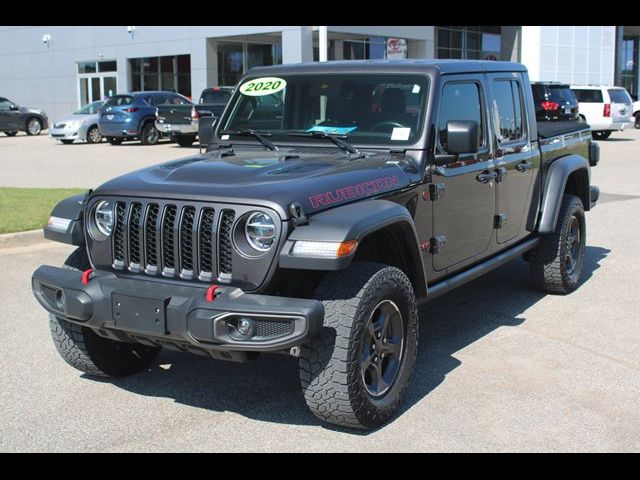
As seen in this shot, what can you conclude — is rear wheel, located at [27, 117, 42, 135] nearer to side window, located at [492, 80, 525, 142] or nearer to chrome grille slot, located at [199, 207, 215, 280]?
side window, located at [492, 80, 525, 142]

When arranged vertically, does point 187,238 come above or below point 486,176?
below

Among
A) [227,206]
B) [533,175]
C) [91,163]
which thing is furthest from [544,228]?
[91,163]

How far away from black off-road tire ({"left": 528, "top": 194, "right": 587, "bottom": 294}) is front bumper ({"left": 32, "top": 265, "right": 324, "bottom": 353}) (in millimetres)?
3601

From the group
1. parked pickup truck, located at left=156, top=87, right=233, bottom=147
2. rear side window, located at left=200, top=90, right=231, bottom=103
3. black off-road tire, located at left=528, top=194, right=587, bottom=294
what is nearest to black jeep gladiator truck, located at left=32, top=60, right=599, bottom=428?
black off-road tire, located at left=528, top=194, right=587, bottom=294

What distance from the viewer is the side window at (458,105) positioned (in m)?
5.24

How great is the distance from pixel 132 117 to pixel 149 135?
0.88m

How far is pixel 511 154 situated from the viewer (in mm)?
6176

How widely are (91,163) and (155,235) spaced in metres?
15.6

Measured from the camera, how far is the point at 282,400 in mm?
4691

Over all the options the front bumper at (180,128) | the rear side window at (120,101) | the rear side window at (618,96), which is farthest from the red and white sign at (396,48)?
the front bumper at (180,128)

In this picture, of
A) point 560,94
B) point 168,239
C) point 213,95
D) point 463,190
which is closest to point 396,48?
point 560,94

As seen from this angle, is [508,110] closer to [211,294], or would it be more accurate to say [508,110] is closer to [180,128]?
[211,294]

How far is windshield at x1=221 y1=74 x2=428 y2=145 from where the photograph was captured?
519 cm

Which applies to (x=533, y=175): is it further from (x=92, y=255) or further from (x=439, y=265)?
(x=92, y=255)
